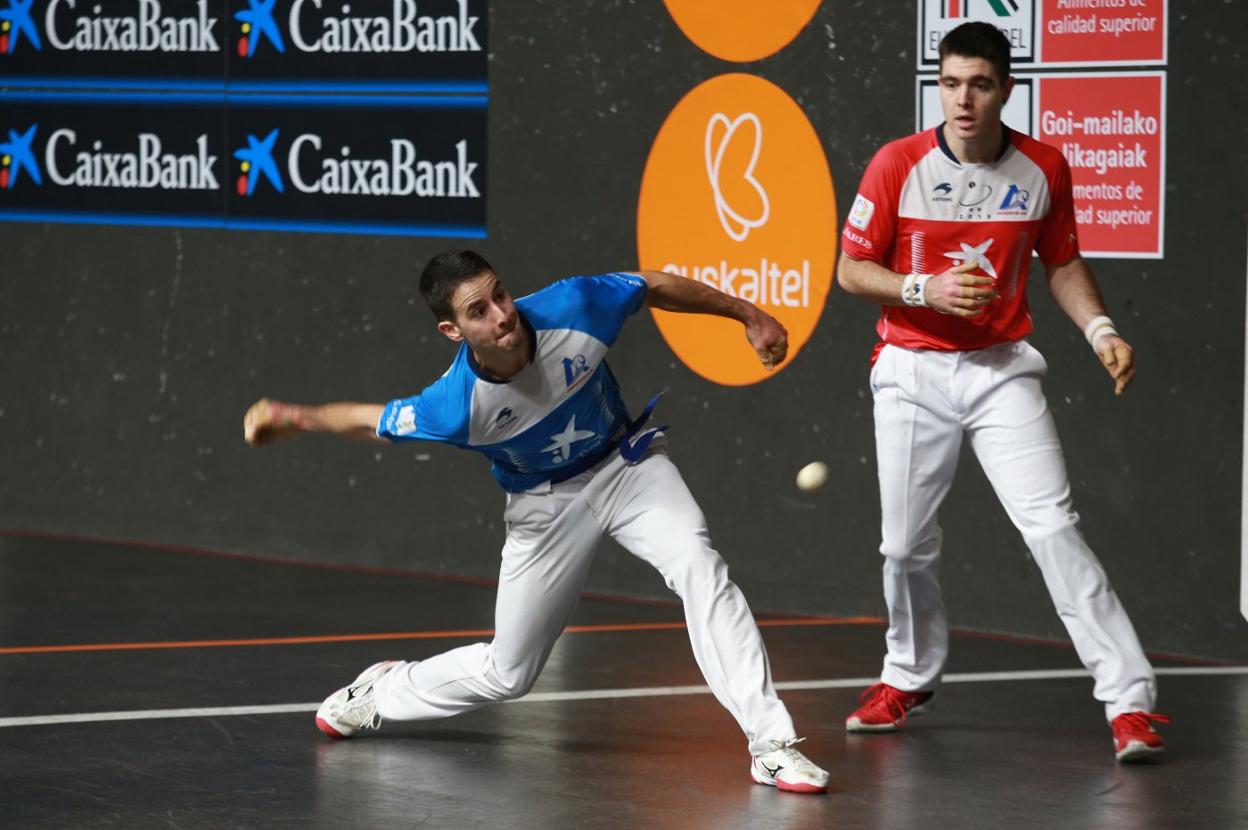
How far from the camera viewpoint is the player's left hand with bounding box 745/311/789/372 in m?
6.22

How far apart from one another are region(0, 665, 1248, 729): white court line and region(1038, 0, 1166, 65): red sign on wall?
87.8 inches

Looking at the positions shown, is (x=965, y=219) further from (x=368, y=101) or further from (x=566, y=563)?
(x=368, y=101)

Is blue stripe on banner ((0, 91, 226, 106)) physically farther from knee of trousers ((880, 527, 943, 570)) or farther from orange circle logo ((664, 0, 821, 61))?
knee of trousers ((880, 527, 943, 570))

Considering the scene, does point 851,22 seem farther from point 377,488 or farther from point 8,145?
point 8,145

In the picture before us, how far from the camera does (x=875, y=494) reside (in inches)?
344

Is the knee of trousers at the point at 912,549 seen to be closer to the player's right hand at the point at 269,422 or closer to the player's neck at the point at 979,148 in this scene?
the player's neck at the point at 979,148

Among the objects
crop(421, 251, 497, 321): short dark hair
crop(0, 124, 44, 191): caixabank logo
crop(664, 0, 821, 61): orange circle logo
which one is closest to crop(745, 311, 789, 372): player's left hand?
crop(421, 251, 497, 321): short dark hair

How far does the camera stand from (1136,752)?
6.30 meters

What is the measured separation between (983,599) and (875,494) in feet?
1.99

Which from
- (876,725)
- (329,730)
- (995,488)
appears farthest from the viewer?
(876,725)

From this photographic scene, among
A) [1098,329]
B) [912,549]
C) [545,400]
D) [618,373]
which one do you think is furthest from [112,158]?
[1098,329]

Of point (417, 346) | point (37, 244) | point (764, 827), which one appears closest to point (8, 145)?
point (37, 244)

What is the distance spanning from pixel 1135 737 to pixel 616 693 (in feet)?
6.19

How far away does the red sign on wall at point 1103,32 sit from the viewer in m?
7.88
